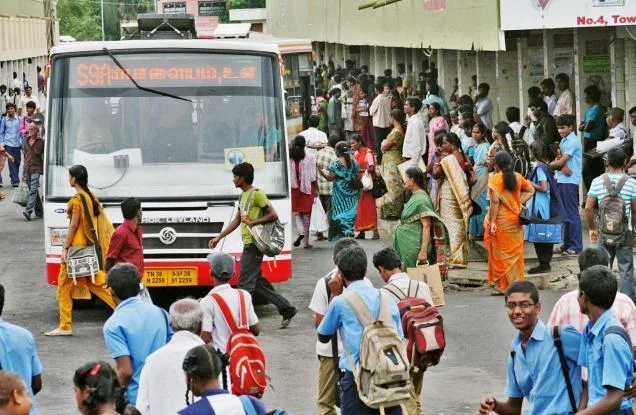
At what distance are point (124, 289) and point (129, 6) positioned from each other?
126m

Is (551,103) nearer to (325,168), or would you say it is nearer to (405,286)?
(325,168)

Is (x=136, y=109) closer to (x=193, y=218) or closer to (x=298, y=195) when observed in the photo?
(x=193, y=218)

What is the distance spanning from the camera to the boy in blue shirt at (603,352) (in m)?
6.71

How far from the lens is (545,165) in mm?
16422

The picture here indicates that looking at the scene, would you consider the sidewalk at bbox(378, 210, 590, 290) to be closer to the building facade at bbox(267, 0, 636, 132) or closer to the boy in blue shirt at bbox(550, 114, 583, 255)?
the boy in blue shirt at bbox(550, 114, 583, 255)

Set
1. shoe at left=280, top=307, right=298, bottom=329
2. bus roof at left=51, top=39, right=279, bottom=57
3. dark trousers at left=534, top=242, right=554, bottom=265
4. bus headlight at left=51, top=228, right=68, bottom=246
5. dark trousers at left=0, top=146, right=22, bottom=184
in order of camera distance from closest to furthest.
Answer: shoe at left=280, top=307, right=298, bottom=329 < bus headlight at left=51, top=228, right=68, bottom=246 < bus roof at left=51, top=39, right=279, bottom=57 < dark trousers at left=534, top=242, right=554, bottom=265 < dark trousers at left=0, top=146, right=22, bottom=184

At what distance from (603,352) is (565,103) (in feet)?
46.2

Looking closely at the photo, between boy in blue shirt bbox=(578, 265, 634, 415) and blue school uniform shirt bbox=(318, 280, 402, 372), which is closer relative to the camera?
boy in blue shirt bbox=(578, 265, 634, 415)

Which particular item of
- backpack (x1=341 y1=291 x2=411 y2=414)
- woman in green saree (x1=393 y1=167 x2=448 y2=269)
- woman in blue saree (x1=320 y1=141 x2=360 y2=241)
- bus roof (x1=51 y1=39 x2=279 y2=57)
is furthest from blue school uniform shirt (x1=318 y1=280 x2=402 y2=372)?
woman in blue saree (x1=320 y1=141 x2=360 y2=241)

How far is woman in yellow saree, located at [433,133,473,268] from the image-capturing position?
1631 cm

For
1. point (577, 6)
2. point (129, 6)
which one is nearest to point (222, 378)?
point (577, 6)

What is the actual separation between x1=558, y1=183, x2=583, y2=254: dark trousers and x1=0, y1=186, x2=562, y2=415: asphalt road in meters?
1.66

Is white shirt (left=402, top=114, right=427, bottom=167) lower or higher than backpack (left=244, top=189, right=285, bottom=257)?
higher

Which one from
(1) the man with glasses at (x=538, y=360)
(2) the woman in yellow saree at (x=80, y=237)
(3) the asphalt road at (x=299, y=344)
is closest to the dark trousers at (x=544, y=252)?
(3) the asphalt road at (x=299, y=344)
